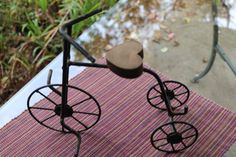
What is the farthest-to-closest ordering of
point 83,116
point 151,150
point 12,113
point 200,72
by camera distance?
point 200,72 → point 12,113 → point 83,116 → point 151,150

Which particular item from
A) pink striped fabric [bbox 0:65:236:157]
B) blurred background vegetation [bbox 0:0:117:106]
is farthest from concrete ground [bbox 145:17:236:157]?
blurred background vegetation [bbox 0:0:117:106]

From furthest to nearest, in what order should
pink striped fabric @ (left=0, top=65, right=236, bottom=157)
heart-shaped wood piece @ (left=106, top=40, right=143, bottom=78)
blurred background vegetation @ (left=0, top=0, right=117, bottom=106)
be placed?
blurred background vegetation @ (left=0, top=0, right=117, bottom=106) < pink striped fabric @ (left=0, top=65, right=236, bottom=157) < heart-shaped wood piece @ (left=106, top=40, right=143, bottom=78)

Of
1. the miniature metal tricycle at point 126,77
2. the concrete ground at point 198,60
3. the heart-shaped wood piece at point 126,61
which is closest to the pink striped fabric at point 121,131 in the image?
the miniature metal tricycle at point 126,77

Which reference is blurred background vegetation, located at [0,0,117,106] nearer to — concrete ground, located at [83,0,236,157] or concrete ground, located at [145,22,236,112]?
concrete ground, located at [83,0,236,157]

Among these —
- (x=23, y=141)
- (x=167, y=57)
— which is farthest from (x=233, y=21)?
(x=23, y=141)

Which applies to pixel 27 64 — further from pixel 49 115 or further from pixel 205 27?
pixel 205 27

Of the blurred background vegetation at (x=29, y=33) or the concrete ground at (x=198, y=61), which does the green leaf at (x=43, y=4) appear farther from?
the concrete ground at (x=198, y=61)

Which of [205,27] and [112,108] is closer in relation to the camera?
[112,108]
